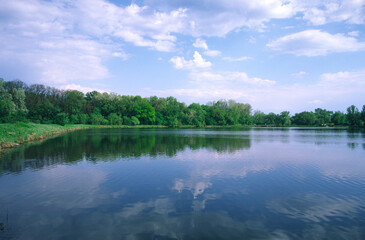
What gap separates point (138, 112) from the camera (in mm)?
96688

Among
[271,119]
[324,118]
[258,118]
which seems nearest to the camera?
[324,118]

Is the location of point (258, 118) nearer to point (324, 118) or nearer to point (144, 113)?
point (324, 118)

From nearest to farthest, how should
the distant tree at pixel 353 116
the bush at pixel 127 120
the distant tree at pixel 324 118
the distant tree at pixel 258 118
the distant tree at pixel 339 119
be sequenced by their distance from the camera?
the bush at pixel 127 120
the distant tree at pixel 353 116
the distant tree at pixel 339 119
the distant tree at pixel 324 118
the distant tree at pixel 258 118

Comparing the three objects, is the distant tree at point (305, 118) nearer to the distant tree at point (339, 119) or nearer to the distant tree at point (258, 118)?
the distant tree at point (339, 119)

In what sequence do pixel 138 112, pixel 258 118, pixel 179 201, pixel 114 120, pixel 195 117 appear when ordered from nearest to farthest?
pixel 179 201
pixel 114 120
pixel 138 112
pixel 195 117
pixel 258 118

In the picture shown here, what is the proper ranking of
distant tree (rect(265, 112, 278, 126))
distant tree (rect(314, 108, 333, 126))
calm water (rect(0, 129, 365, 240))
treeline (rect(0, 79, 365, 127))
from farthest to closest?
distant tree (rect(265, 112, 278, 126)) < distant tree (rect(314, 108, 333, 126)) < treeline (rect(0, 79, 365, 127)) < calm water (rect(0, 129, 365, 240))

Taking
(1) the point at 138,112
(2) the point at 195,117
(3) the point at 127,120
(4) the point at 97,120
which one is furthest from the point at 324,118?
(4) the point at 97,120

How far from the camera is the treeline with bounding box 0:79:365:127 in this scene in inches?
2519

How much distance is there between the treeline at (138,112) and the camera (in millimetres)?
63981

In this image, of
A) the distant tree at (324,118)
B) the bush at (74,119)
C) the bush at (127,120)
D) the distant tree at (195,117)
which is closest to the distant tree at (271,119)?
the distant tree at (324,118)

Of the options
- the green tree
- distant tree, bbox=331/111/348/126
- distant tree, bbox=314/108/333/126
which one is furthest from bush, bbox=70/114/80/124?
distant tree, bbox=331/111/348/126

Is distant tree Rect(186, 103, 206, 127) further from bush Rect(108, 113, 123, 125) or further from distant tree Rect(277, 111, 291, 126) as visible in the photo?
distant tree Rect(277, 111, 291, 126)

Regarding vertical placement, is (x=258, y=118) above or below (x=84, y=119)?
above

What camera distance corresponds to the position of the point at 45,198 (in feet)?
30.2
